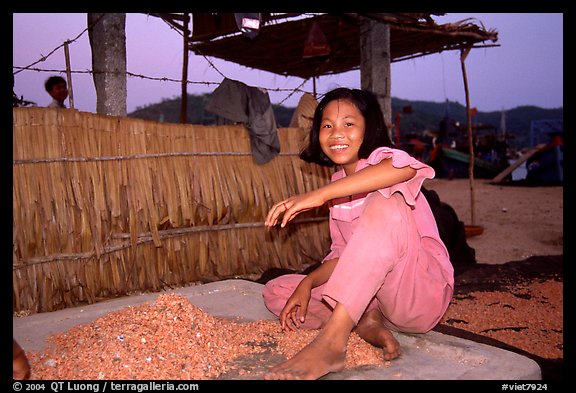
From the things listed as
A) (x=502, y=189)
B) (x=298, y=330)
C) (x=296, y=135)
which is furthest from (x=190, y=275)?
(x=502, y=189)

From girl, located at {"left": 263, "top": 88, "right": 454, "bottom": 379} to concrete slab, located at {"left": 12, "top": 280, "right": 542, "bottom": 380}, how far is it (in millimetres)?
76

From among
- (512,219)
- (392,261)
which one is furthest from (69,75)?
(512,219)

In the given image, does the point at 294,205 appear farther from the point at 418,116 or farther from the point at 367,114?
the point at 418,116

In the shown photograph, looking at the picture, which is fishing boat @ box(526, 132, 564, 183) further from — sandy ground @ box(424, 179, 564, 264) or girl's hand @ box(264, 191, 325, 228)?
girl's hand @ box(264, 191, 325, 228)

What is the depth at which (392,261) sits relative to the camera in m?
1.75

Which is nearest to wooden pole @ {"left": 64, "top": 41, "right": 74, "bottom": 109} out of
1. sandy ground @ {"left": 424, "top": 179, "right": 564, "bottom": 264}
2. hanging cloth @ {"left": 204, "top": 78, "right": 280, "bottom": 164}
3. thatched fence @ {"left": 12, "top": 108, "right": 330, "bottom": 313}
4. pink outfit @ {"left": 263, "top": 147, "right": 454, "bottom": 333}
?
thatched fence @ {"left": 12, "top": 108, "right": 330, "bottom": 313}

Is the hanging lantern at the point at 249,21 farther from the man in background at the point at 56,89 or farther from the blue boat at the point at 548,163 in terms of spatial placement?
the blue boat at the point at 548,163

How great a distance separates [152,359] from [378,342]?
34.7 inches

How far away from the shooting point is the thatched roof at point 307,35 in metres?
5.85

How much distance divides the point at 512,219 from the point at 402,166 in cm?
670

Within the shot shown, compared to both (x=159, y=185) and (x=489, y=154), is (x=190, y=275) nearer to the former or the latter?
(x=159, y=185)

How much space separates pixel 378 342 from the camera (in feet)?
6.27

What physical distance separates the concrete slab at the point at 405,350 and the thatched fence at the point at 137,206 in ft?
3.41

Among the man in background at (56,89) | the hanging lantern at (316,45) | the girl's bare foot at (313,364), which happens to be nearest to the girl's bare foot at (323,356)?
the girl's bare foot at (313,364)
